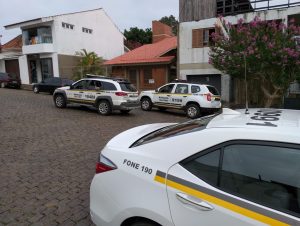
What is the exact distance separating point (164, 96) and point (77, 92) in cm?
434

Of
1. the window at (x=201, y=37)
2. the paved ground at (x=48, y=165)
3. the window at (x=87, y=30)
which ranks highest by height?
the window at (x=87, y=30)

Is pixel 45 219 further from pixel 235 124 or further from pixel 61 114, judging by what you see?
pixel 61 114

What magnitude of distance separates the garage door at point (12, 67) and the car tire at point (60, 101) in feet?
63.5

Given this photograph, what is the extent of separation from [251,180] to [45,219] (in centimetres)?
280

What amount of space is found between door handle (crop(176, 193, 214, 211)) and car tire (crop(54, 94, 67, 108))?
12.6 meters

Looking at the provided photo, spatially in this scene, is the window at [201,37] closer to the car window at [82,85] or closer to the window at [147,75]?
the window at [147,75]

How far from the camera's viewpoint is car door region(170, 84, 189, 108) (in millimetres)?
13641

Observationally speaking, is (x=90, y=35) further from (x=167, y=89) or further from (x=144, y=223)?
(x=144, y=223)

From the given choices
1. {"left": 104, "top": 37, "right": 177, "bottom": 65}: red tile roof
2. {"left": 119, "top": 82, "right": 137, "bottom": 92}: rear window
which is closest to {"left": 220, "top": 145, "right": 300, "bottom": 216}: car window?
{"left": 119, "top": 82, "right": 137, "bottom": 92}: rear window

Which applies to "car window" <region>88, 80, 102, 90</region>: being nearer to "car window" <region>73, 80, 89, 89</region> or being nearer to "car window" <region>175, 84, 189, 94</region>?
"car window" <region>73, 80, 89, 89</region>

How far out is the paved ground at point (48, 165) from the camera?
150 inches

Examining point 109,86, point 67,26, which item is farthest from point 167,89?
point 67,26

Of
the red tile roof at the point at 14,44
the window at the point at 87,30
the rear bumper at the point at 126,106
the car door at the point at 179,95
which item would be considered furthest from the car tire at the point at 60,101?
the red tile roof at the point at 14,44

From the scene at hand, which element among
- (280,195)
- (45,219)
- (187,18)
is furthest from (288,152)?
(187,18)
